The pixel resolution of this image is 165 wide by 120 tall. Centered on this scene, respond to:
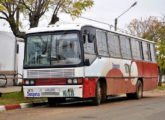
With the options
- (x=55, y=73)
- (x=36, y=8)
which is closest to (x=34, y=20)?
A: (x=36, y=8)

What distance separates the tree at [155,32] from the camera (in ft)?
177

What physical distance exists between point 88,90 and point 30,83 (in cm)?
215

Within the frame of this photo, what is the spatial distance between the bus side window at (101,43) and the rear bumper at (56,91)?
2403 mm

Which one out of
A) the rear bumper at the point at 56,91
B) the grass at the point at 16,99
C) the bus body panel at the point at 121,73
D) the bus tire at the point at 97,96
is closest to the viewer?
the rear bumper at the point at 56,91

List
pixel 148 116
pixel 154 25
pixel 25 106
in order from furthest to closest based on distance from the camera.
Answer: pixel 154 25
pixel 25 106
pixel 148 116

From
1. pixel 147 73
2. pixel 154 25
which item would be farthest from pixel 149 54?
pixel 154 25

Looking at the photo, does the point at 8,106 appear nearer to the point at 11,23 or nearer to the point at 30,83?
the point at 30,83

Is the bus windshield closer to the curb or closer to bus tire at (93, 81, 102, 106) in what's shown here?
the curb

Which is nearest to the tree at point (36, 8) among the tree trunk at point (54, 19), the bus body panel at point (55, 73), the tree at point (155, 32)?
the tree trunk at point (54, 19)

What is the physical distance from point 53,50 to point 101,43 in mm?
2550

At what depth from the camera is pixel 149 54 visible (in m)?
25.4

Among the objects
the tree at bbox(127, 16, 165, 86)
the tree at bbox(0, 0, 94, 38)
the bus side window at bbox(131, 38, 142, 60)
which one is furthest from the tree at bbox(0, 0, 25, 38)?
the tree at bbox(127, 16, 165, 86)

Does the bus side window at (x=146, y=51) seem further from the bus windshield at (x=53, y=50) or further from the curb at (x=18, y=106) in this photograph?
the bus windshield at (x=53, y=50)

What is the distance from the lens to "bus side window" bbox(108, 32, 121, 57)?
19.2m
